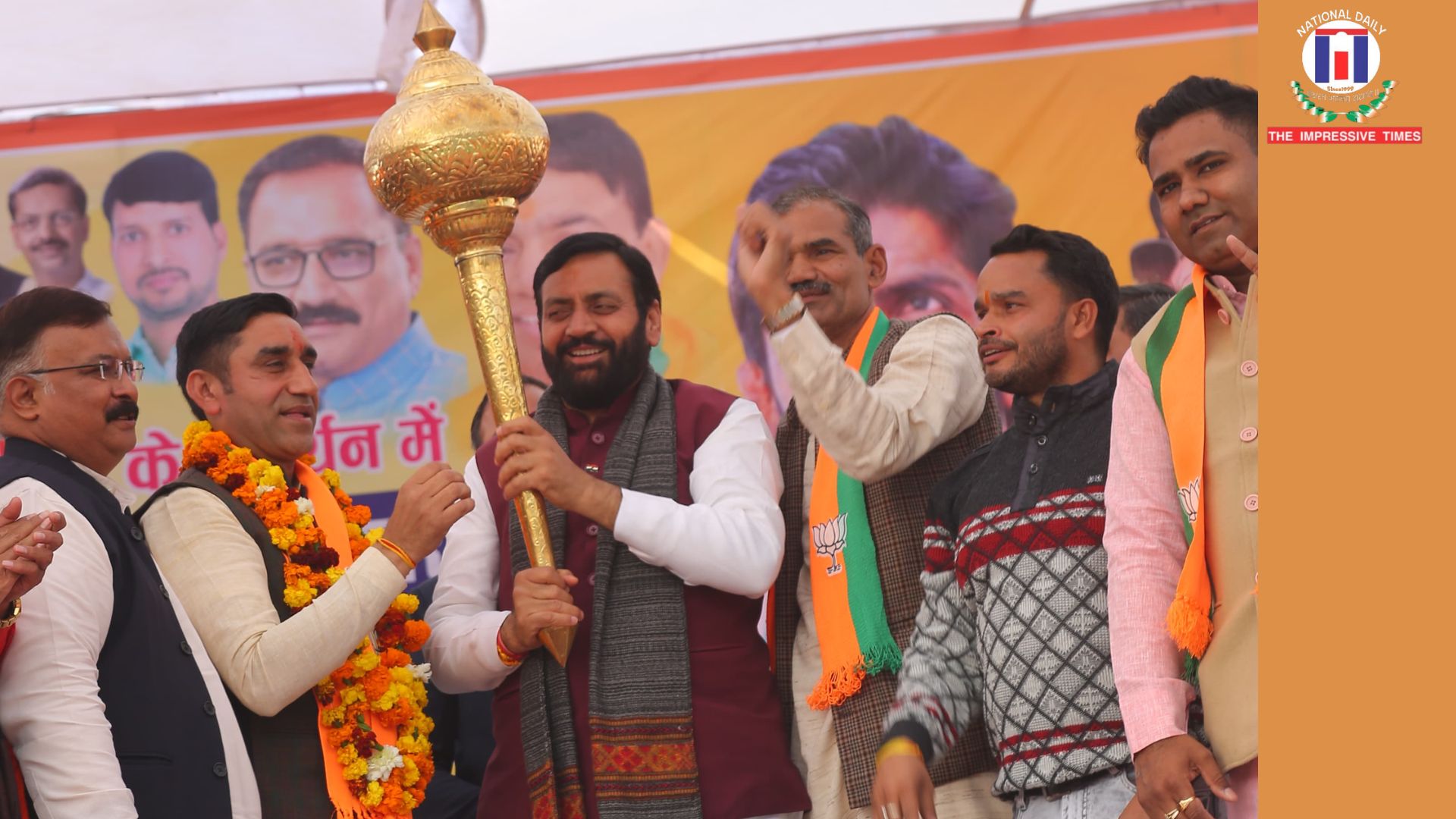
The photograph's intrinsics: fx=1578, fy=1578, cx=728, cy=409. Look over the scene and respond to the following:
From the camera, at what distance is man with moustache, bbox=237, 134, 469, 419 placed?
542 cm

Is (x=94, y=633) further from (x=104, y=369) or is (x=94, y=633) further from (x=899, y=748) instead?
(x=899, y=748)

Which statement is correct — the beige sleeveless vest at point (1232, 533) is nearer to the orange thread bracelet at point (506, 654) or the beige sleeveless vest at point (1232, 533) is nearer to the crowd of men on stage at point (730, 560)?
the crowd of men on stage at point (730, 560)

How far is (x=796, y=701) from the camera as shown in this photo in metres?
3.52

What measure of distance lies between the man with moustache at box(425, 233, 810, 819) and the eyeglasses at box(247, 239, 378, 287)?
6.35ft

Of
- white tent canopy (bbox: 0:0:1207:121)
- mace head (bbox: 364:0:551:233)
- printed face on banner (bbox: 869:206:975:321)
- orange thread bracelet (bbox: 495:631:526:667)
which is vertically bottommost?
orange thread bracelet (bbox: 495:631:526:667)

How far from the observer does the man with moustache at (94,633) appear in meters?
2.83

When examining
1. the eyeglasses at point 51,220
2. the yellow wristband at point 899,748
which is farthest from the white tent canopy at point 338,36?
the yellow wristband at point 899,748

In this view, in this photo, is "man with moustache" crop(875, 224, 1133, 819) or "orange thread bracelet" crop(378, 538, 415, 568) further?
"orange thread bracelet" crop(378, 538, 415, 568)

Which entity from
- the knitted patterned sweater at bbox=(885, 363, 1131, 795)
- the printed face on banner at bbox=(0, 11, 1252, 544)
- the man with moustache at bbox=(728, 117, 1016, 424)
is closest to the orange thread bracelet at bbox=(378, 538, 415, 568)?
the knitted patterned sweater at bbox=(885, 363, 1131, 795)

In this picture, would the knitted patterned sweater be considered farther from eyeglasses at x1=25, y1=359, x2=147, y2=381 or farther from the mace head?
eyeglasses at x1=25, y1=359, x2=147, y2=381

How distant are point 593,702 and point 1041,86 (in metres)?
2.93

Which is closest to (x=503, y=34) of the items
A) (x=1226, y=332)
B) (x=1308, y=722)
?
(x=1226, y=332)

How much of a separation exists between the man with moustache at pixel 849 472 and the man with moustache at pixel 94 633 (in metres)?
1.21

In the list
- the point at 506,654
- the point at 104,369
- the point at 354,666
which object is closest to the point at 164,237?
the point at 104,369
